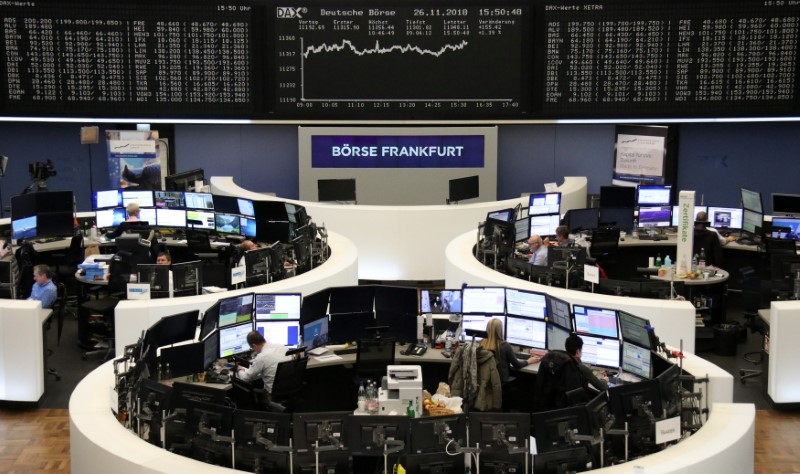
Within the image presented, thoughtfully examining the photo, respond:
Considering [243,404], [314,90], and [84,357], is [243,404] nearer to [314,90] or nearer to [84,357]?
[84,357]

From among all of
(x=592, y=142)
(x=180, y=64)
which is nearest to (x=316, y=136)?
(x=180, y=64)

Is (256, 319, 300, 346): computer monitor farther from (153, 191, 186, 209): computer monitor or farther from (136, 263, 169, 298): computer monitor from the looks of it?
(153, 191, 186, 209): computer monitor

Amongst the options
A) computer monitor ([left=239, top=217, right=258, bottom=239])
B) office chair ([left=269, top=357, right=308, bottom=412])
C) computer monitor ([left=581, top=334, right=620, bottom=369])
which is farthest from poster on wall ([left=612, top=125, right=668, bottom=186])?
office chair ([left=269, top=357, right=308, bottom=412])

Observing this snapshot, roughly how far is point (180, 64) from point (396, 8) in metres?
3.18

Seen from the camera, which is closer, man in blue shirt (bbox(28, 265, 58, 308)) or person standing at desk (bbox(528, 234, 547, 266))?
man in blue shirt (bbox(28, 265, 58, 308))

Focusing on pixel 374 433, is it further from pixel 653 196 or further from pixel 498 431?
pixel 653 196

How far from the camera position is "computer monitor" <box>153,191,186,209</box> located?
1485cm

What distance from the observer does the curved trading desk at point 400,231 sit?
1482 centimetres

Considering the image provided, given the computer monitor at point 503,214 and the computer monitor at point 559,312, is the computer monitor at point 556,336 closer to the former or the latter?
the computer monitor at point 559,312

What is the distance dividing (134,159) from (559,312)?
9.69m

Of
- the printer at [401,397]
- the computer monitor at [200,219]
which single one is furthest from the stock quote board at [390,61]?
the printer at [401,397]

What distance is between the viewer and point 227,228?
47.6 ft

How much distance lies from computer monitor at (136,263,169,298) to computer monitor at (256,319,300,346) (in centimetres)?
169

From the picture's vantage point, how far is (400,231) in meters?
14.8
